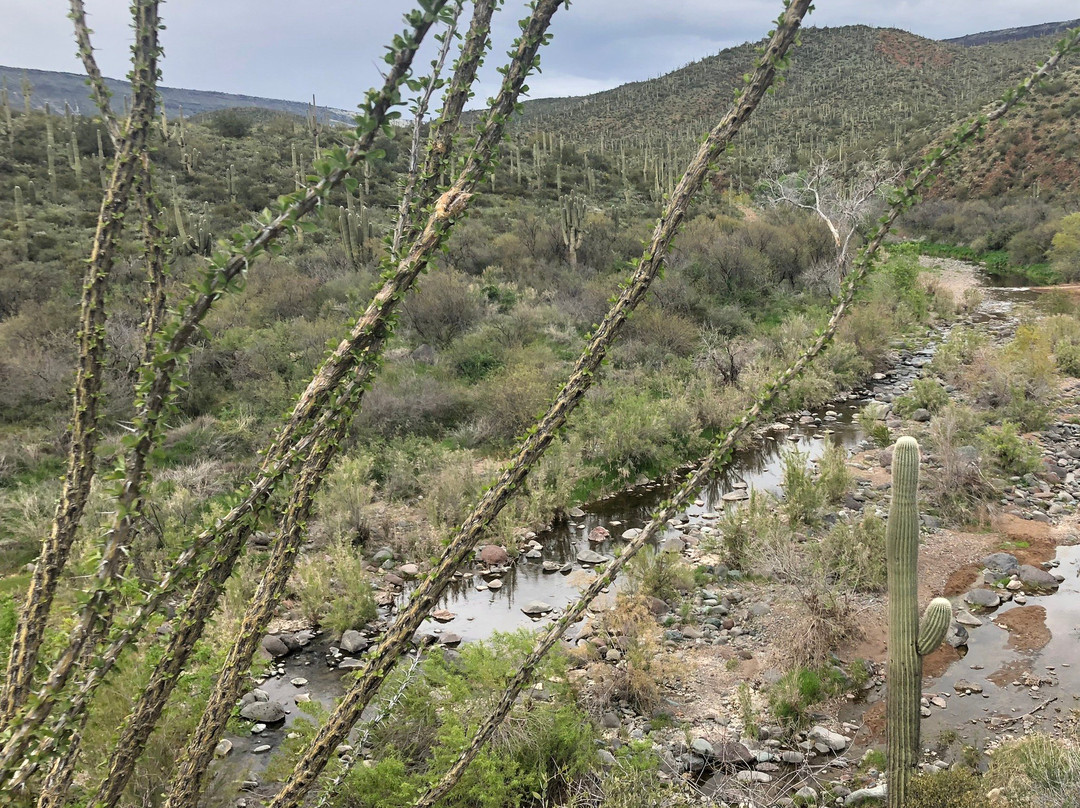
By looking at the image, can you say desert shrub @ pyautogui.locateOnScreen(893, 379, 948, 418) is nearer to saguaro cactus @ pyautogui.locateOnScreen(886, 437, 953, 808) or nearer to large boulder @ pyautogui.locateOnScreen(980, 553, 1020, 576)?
large boulder @ pyautogui.locateOnScreen(980, 553, 1020, 576)

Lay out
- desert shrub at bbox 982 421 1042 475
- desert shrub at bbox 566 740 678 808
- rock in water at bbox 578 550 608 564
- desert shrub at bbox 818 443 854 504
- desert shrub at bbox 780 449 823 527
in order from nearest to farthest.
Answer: desert shrub at bbox 566 740 678 808 < rock in water at bbox 578 550 608 564 < desert shrub at bbox 780 449 823 527 < desert shrub at bbox 818 443 854 504 < desert shrub at bbox 982 421 1042 475

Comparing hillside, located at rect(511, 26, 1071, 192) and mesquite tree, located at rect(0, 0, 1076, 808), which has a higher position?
hillside, located at rect(511, 26, 1071, 192)

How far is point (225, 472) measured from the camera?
8.79m

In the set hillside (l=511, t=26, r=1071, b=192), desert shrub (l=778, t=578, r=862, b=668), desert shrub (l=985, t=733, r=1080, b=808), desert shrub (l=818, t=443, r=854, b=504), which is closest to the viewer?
desert shrub (l=985, t=733, r=1080, b=808)

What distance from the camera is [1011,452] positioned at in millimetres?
9492

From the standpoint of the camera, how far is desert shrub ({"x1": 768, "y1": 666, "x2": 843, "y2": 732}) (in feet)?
17.2

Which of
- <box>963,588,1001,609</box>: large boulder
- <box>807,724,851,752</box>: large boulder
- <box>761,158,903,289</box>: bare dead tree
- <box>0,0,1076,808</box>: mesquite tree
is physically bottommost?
<box>807,724,851,752</box>: large boulder

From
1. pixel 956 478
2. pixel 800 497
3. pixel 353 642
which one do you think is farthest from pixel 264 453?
pixel 956 478

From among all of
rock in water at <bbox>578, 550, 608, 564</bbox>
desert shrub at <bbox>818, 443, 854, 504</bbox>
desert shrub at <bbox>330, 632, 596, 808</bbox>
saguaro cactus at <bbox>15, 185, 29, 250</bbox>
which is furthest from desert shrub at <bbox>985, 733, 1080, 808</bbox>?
saguaro cactus at <bbox>15, 185, 29, 250</bbox>

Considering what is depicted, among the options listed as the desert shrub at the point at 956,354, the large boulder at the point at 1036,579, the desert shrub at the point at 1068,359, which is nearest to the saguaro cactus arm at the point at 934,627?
the large boulder at the point at 1036,579

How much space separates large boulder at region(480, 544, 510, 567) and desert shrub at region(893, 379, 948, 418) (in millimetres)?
8223

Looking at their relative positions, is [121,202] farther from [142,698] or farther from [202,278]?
[142,698]

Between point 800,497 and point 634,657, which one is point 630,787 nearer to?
point 634,657

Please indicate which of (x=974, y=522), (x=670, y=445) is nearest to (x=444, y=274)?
(x=670, y=445)
